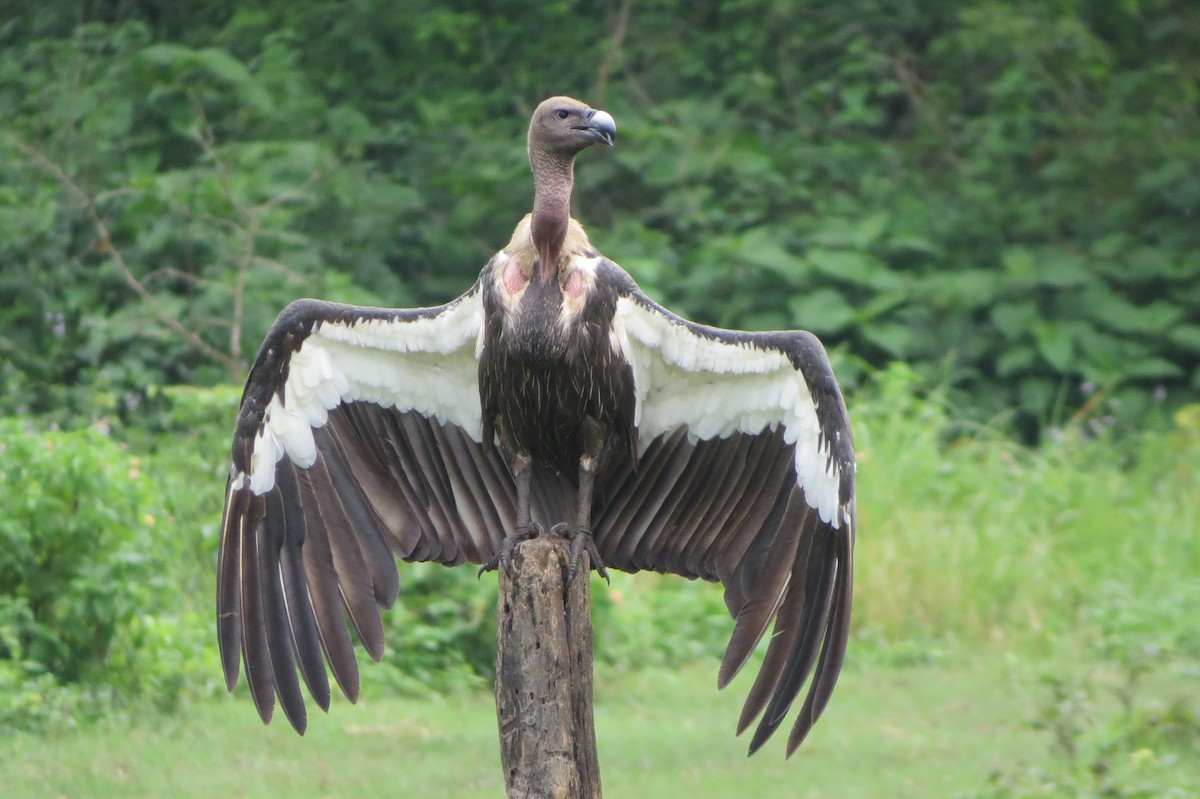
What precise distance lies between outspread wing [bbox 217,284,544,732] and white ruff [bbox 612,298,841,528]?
1.52 ft

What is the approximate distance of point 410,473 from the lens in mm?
4781

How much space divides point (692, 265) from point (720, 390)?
23.4 feet

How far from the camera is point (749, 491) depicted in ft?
15.3

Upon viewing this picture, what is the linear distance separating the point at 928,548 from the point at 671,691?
5.56ft

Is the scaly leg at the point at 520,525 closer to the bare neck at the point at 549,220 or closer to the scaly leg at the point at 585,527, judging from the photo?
the scaly leg at the point at 585,527

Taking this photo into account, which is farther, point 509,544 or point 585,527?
point 585,527

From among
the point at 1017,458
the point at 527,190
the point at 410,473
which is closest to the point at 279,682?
the point at 410,473

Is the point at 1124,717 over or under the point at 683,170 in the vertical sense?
under

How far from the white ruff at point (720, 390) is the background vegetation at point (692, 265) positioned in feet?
5.44

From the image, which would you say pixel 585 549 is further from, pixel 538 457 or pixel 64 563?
pixel 64 563

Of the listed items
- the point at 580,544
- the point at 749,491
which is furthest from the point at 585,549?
the point at 749,491

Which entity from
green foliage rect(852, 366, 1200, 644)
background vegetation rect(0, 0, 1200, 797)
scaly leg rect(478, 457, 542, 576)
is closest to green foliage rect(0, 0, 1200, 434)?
background vegetation rect(0, 0, 1200, 797)

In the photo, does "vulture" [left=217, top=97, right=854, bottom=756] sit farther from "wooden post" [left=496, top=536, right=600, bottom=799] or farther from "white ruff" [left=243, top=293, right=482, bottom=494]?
"wooden post" [left=496, top=536, right=600, bottom=799]

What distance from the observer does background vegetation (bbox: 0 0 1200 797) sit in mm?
6801
